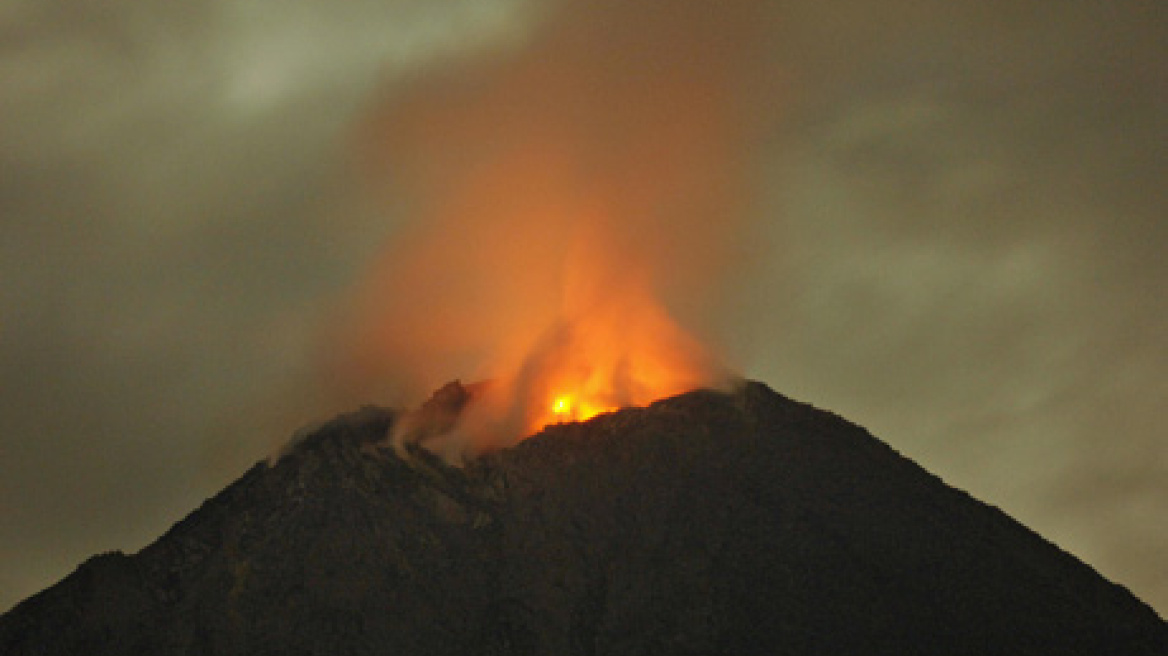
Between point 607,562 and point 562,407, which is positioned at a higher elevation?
point 562,407

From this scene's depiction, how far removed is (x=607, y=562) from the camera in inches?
4855

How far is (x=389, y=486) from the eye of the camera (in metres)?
131

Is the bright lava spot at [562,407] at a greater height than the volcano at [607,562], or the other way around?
the bright lava spot at [562,407]

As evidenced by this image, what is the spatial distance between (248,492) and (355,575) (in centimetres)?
1531

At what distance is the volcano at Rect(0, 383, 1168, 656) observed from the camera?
380 ft

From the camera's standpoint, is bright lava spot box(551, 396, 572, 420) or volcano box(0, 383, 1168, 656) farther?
bright lava spot box(551, 396, 572, 420)

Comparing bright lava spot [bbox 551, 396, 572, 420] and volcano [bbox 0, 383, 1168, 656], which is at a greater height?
bright lava spot [bbox 551, 396, 572, 420]

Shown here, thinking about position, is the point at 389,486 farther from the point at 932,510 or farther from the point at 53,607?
the point at 932,510

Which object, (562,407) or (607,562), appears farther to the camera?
(562,407)

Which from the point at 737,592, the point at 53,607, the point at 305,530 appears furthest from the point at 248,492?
the point at 737,592

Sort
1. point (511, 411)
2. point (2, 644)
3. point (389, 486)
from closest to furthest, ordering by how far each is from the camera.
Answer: point (2, 644) → point (389, 486) → point (511, 411)

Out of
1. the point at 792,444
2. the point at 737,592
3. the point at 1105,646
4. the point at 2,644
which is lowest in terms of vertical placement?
the point at 1105,646

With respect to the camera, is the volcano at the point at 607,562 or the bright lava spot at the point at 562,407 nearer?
the volcano at the point at 607,562

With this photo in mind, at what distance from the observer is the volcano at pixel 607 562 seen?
4562 inches
